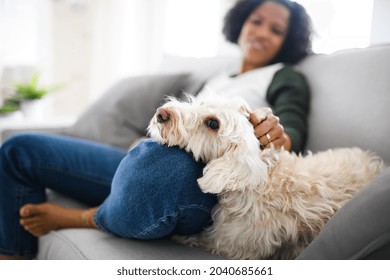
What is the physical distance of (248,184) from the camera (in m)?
0.75

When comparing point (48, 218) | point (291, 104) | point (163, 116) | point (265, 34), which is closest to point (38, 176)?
point (48, 218)

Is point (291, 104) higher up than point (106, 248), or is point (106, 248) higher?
point (291, 104)

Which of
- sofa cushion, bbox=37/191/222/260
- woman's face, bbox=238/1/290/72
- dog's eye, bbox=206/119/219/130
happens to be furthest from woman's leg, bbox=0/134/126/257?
woman's face, bbox=238/1/290/72

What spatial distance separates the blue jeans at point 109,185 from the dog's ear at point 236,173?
49mm

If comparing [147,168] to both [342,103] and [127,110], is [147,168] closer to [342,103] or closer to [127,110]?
[342,103]

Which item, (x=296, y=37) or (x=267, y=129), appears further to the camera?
(x=296, y=37)

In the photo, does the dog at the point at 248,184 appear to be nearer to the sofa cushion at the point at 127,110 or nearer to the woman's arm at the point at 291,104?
the woman's arm at the point at 291,104

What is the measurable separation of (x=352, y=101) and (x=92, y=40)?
269cm

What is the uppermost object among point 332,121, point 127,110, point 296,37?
point 296,37

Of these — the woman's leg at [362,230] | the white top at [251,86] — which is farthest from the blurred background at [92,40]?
the woman's leg at [362,230]

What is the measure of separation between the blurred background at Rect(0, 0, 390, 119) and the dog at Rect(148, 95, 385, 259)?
5.12 feet

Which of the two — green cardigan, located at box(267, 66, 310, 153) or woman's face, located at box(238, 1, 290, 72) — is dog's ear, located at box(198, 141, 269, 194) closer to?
green cardigan, located at box(267, 66, 310, 153)
